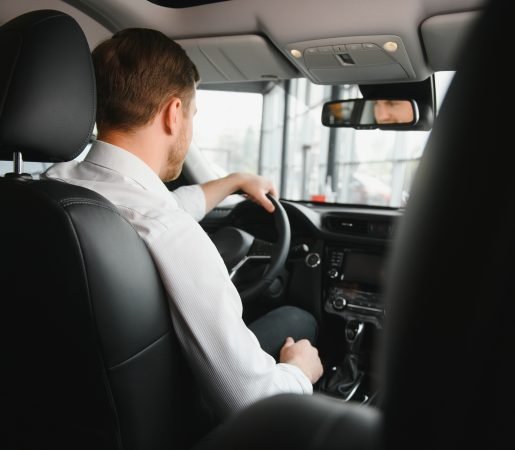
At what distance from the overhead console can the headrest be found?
4.20 feet

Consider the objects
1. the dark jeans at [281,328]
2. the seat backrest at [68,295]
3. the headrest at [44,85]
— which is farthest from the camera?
the dark jeans at [281,328]

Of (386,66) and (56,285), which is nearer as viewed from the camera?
(56,285)

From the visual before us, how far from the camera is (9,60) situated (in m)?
1.04

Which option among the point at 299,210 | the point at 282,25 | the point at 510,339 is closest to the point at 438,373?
the point at 510,339

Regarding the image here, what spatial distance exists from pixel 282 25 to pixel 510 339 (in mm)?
2063

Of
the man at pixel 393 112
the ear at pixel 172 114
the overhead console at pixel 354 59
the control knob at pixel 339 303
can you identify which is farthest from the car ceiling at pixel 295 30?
the control knob at pixel 339 303

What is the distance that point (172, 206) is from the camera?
1.20 metres

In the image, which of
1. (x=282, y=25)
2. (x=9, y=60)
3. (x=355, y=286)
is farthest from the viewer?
(x=355, y=286)

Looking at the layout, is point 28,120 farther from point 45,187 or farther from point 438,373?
point 438,373

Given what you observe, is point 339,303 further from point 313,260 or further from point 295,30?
point 295,30

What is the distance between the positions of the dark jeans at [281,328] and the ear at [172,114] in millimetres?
852

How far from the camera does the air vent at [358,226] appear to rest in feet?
8.02

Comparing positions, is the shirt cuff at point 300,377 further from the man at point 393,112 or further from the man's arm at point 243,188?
the man at point 393,112

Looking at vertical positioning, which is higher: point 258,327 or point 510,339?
point 510,339
